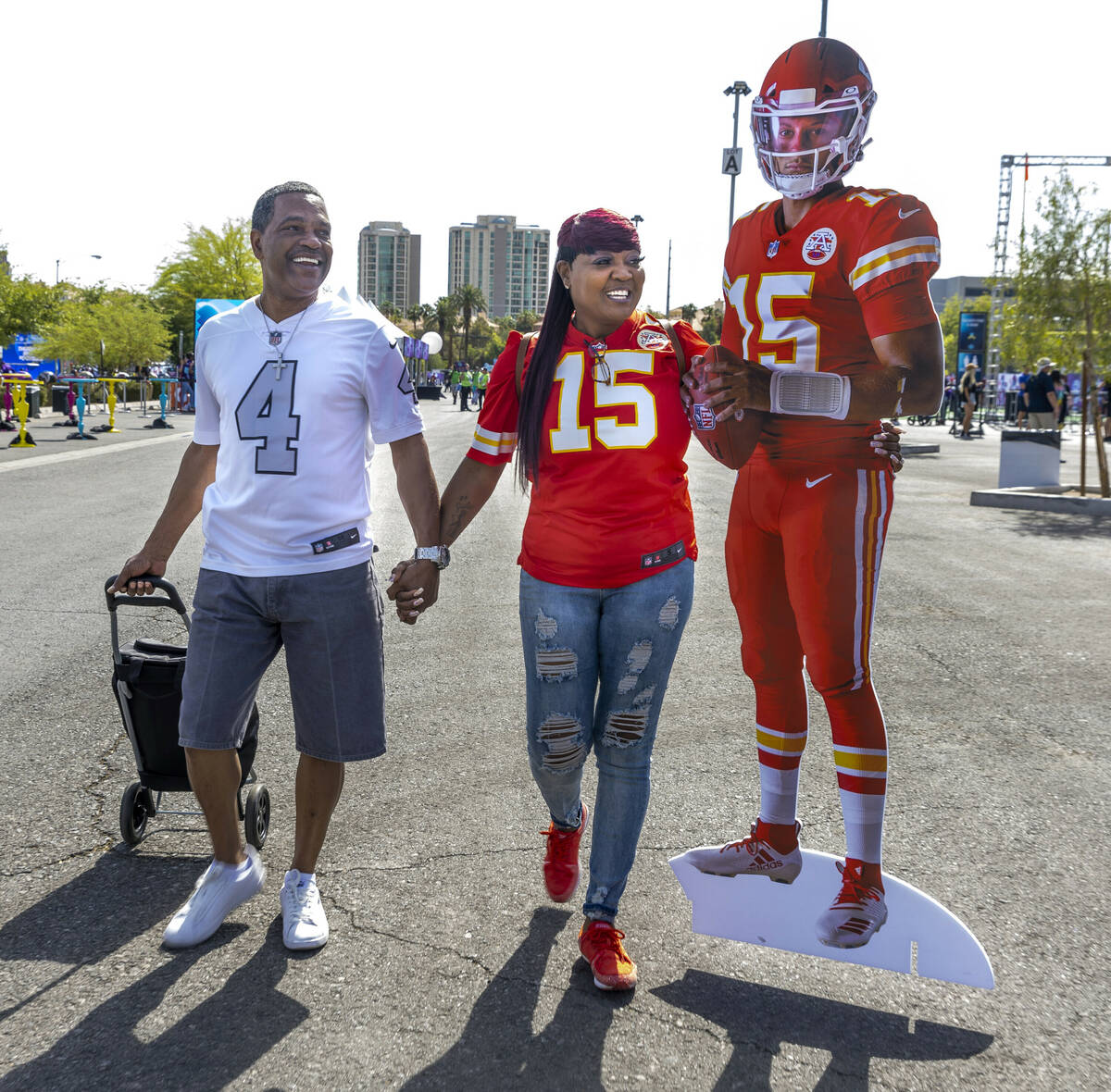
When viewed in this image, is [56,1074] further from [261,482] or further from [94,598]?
[94,598]

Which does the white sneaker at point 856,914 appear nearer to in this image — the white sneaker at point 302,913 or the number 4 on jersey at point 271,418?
the white sneaker at point 302,913

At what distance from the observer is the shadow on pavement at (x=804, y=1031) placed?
2.70 metres

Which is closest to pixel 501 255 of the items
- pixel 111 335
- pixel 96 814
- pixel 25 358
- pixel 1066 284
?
pixel 25 358

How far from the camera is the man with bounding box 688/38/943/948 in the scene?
248 centimetres

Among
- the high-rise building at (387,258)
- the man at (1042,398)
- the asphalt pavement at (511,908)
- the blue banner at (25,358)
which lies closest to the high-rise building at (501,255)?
the high-rise building at (387,258)

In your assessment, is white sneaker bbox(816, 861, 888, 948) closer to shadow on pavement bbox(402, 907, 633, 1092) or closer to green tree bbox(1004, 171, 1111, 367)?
shadow on pavement bbox(402, 907, 633, 1092)

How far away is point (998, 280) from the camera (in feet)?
59.0

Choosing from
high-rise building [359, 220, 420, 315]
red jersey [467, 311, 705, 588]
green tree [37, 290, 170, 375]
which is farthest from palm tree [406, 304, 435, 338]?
red jersey [467, 311, 705, 588]

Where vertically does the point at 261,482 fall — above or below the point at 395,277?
below

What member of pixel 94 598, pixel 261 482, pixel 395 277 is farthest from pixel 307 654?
pixel 395 277

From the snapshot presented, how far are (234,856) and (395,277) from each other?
191291 mm

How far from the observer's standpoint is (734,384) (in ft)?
8.50

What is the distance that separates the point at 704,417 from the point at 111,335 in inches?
1755

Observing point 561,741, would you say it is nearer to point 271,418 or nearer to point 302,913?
point 302,913
